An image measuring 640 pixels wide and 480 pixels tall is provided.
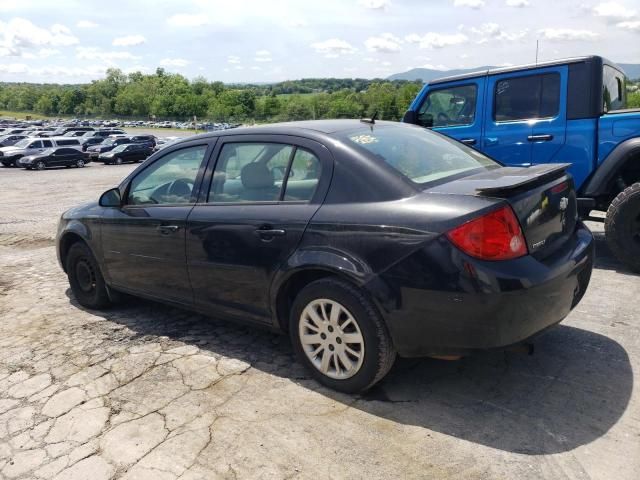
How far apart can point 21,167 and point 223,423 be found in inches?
1280

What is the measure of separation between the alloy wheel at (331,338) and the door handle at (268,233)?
0.46 metres

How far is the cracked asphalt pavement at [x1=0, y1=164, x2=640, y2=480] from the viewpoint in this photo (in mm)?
2609

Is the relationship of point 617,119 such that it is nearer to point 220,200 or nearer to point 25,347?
point 220,200

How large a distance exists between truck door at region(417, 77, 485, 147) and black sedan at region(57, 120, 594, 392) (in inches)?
104

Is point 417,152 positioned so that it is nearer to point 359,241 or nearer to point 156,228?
point 359,241

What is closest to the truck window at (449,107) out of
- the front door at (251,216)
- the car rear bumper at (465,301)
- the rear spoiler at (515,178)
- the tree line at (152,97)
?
the rear spoiler at (515,178)

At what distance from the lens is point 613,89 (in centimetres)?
612

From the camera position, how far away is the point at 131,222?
4.28 meters

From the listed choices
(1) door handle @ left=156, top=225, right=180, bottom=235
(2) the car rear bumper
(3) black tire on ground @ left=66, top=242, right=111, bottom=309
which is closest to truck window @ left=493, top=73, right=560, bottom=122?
(2) the car rear bumper

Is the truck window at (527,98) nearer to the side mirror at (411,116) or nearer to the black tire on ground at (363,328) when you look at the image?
the side mirror at (411,116)

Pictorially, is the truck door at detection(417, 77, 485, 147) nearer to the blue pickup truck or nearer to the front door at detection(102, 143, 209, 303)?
the blue pickup truck

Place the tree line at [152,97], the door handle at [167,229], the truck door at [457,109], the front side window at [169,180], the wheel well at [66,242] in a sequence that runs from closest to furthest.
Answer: the door handle at [167,229] → the front side window at [169,180] → the wheel well at [66,242] → the truck door at [457,109] → the tree line at [152,97]

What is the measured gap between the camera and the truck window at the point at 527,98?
588 centimetres

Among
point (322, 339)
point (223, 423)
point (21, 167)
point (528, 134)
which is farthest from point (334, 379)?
point (21, 167)
